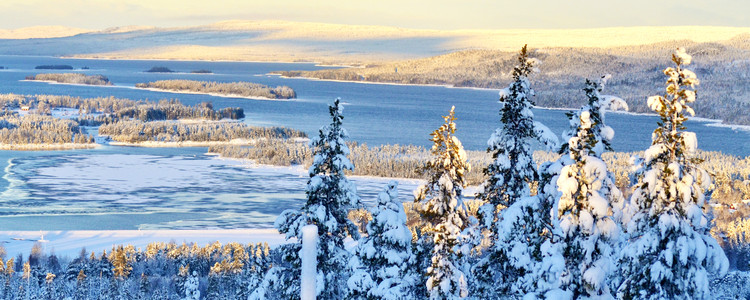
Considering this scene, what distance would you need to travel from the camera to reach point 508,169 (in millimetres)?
23375

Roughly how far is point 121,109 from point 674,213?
14741 centimetres

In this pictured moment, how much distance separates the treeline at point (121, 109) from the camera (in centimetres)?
15148

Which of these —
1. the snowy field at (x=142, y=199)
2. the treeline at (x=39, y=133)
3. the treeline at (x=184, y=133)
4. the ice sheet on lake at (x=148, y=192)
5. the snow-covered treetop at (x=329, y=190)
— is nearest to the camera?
the snow-covered treetop at (x=329, y=190)

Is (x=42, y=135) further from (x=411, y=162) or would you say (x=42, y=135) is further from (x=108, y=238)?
(x=108, y=238)

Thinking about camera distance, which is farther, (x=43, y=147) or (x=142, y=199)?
(x=43, y=147)

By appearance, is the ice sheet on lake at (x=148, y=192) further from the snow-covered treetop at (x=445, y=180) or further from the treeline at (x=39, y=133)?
the snow-covered treetop at (x=445, y=180)

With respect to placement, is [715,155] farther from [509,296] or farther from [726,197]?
[509,296]

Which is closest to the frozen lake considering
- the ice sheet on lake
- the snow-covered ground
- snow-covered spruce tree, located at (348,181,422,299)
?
the ice sheet on lake

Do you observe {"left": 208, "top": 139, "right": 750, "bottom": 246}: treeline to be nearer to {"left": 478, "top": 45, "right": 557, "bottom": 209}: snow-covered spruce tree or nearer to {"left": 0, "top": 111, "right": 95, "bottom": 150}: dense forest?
{"left": 0, "top": 111, "right": 95, "bottom": 150}: dense forest

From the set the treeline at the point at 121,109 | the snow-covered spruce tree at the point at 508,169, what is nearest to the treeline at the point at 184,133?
the treeline at the point at 121,109

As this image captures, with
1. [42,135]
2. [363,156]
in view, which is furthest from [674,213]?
[42,135]

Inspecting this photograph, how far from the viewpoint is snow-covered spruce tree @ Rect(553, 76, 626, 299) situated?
64.7ft

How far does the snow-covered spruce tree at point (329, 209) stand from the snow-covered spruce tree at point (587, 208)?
6943 mm

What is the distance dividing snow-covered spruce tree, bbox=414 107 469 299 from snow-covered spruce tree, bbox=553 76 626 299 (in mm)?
3030
